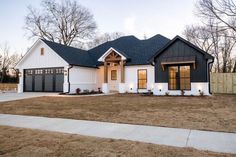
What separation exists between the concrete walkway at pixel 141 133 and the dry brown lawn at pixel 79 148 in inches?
16.6

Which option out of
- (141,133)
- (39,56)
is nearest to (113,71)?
(39,56)

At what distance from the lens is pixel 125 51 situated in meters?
24.0

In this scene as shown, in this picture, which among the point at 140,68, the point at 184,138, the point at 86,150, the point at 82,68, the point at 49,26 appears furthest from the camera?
the point at 49,26

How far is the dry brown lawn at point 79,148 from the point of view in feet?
14.8

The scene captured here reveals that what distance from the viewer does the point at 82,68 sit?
22.9 m

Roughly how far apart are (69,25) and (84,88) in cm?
2147

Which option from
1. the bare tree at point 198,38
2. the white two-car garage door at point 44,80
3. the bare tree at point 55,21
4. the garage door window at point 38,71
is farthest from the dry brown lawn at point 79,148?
the bare tree at point 55,21

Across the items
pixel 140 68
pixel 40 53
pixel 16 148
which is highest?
pixel 40 53

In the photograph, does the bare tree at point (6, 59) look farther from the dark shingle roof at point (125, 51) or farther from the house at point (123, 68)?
the dark shingle roof at point (125, 51)

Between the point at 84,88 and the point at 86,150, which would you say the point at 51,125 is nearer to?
the point at 86,150

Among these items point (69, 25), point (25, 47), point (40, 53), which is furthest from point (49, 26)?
point (40, 53)

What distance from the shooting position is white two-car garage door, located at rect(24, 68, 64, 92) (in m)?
22.3

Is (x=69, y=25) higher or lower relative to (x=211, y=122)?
higher

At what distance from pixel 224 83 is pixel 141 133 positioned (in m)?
18.3
